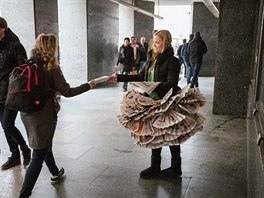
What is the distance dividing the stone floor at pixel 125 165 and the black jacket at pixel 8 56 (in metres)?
1.05

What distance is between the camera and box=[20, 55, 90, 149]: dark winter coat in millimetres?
2775

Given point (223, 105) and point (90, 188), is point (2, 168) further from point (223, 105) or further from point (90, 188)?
point (223, 105)

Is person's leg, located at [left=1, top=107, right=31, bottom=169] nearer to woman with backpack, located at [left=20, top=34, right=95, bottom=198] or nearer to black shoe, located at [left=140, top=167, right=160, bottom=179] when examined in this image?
woman with backpack, located at [left=20, top=34, right=95, bottom=198]

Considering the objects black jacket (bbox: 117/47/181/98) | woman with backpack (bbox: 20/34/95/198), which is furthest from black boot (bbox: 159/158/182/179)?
woman with backpack (bbox: 20/34/95/198)

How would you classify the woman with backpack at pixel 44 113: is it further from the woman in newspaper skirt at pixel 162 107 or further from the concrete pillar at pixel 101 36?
the concrete pillar at pixel 101 36

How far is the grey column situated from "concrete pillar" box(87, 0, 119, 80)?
221 cm

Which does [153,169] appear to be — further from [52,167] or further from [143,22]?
[143,22]

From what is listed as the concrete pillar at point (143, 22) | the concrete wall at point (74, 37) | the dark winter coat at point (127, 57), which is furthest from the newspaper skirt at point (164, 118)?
the concrete pillar at point (143, 22)

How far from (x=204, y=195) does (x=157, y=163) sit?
67 cm

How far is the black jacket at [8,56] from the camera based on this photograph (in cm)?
357

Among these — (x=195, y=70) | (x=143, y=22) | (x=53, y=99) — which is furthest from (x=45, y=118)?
(x=143, y=22)

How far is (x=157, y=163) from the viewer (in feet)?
11.7

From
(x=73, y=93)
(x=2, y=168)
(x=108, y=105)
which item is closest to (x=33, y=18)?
(x=108, y=105)

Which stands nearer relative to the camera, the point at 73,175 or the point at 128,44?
the point at 73,175
